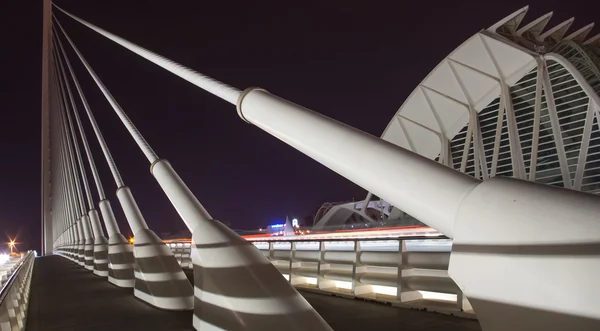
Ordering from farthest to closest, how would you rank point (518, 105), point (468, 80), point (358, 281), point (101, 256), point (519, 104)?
1. point (468, 80)
2. point (518, 105)
3. point (519, 104)
4. point (101, 256)
5. point (358, 281)

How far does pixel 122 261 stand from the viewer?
37.6 ft

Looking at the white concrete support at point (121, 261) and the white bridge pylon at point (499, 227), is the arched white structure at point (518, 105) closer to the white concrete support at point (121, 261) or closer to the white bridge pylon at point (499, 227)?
the white concrete support at point (121, 261)

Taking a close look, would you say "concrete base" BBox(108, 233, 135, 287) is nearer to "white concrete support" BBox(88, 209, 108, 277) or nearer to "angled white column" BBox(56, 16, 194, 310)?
"angled white column" BBox(56, 16, 194, 310)

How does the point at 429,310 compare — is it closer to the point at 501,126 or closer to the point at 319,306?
the point at 319,306

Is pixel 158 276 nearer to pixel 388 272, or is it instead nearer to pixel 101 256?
pixel 388 272

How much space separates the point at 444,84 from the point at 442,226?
4321 centimetres

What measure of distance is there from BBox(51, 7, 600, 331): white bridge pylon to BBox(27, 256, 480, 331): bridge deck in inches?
120

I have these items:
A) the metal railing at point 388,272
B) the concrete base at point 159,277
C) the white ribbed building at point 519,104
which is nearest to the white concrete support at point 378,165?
the metal railing at point 388,272

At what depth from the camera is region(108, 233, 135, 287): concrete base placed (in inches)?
444

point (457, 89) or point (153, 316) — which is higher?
point (457, 89)

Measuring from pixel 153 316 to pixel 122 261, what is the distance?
498 cm

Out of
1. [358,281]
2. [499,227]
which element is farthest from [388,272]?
[499,227]

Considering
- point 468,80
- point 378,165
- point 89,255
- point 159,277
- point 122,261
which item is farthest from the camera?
point 468,80

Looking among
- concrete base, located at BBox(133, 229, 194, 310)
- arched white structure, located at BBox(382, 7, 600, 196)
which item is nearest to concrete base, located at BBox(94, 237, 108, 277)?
concrete base, located at BBox(133, 229, 194, 310)
